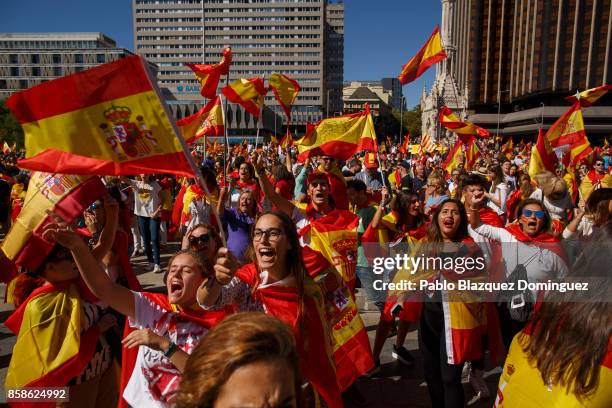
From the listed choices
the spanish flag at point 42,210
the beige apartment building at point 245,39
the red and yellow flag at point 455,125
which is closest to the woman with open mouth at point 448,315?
the spanish flag at point 42,210

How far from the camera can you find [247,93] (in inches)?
356

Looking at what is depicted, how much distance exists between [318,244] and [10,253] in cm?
233

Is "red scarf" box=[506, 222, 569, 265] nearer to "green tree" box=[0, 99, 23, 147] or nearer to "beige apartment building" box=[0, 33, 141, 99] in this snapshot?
"green tree" box=[0, 99, 23, 147]

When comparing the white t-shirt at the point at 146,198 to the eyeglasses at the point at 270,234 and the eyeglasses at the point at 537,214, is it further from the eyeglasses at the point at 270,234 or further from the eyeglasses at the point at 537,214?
the eyeglasses at the point at 537,214

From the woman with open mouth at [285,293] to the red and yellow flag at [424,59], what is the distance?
238 inches

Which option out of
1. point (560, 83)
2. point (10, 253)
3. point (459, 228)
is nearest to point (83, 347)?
point (10, 253)

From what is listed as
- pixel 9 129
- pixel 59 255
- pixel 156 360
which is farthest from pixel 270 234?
pixel 9 129

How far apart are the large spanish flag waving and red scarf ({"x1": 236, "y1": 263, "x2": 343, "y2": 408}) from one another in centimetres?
83

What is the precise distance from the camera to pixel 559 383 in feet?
5.18

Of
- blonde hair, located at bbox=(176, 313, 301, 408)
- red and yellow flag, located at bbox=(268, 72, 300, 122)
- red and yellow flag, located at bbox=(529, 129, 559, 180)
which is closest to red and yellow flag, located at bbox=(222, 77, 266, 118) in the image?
red and yellow flag, located at bbox=(268, 72, 300, 122)

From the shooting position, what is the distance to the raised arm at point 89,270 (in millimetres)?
2066

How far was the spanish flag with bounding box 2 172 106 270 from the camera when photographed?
2.35 meters

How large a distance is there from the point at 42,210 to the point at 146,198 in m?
5.41

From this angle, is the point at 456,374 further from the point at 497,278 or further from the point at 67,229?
the point at 67,229
